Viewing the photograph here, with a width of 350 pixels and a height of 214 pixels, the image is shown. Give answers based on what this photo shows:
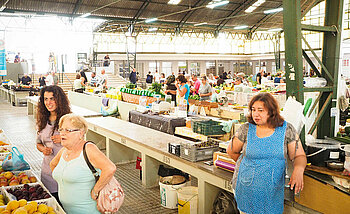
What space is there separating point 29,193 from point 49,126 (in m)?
0.67

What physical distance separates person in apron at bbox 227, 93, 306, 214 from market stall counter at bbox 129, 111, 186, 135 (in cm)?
344

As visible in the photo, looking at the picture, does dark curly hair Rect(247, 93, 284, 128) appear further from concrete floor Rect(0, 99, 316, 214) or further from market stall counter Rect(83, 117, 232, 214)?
market stall counter Rect(83, 117, 232, 214)

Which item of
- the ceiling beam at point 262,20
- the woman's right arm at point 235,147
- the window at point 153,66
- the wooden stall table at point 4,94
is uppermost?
the ceiling beam at point 262,20

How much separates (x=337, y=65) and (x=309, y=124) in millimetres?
606

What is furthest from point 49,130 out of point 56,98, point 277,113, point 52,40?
point 52,40

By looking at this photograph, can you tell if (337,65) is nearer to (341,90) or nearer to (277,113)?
(341,90)

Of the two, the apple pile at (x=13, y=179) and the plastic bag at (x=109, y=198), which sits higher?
the plastic bag at (x=109, y=198)

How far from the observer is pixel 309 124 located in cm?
327

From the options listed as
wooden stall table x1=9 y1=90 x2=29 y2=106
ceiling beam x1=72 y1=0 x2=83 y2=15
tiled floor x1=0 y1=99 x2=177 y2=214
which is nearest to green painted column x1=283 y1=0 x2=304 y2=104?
tiled floor x1=0 y1=99 x2=177 y2=214

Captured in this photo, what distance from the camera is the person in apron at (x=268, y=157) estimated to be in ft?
7.80

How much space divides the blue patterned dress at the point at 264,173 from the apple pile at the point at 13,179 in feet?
6.48

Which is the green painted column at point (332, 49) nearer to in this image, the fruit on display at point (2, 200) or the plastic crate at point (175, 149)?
the plastic crate at point (175, 149)

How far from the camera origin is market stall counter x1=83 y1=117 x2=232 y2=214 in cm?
348

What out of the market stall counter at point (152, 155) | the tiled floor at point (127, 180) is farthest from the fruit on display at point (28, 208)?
the tiled floor at point (127, 180)
